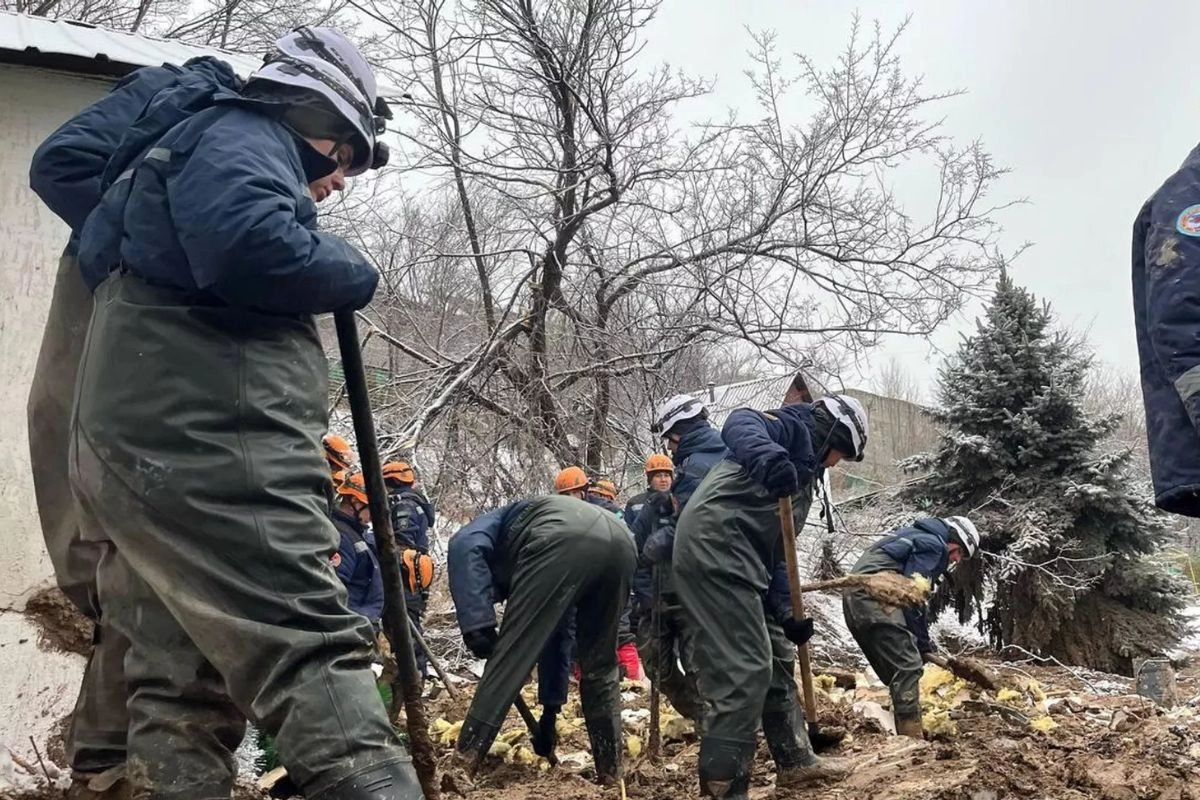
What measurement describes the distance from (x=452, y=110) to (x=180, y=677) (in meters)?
9.43

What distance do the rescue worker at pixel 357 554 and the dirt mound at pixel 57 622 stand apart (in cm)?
176

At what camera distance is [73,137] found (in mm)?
2766

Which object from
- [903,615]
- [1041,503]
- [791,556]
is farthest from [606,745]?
[1041,503]

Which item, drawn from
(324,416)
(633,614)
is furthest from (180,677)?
(633,614)

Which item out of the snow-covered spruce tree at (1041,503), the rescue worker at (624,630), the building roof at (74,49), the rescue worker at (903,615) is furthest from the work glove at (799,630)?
the snow-covered spruce tree at (1041,503)

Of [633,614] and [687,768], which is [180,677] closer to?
[687,768]

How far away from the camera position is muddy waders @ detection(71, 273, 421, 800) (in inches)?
85.7

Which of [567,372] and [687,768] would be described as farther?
[567,372]

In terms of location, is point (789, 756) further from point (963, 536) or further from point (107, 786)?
point (107, 786)

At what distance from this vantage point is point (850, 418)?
17.6 feet

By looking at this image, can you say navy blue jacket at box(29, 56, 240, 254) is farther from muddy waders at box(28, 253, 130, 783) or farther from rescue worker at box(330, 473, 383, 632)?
rescue worker at box(330, 473, 383, 632)

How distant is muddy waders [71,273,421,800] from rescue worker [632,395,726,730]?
4.14 metres

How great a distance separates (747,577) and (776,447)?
2.06ft

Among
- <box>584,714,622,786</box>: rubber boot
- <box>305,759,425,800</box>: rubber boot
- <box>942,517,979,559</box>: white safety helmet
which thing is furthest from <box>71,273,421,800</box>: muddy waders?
<box>942,517,979,559</box>: white safety helmet
